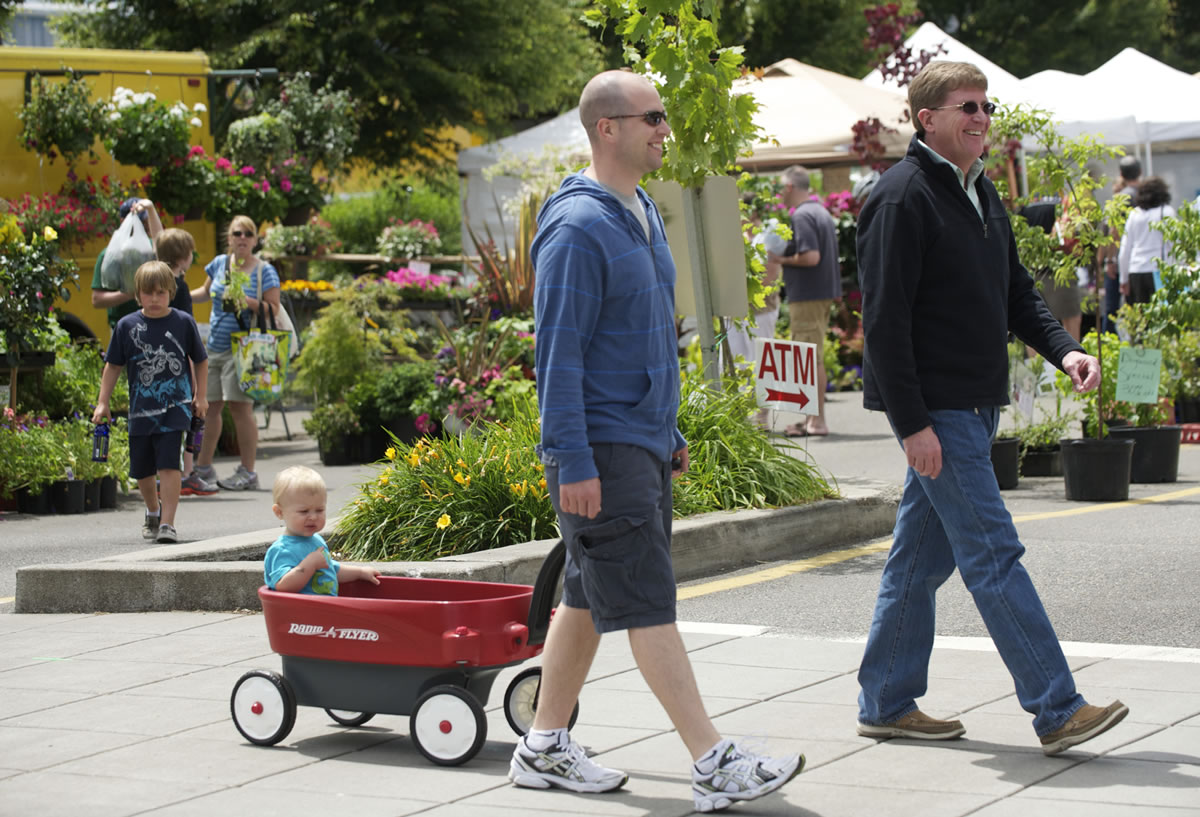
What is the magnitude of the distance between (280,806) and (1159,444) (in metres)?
7.86

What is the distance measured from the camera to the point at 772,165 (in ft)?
70.6

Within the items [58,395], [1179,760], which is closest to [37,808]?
[1179,760]

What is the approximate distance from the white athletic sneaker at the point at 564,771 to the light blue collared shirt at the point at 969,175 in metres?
1.87

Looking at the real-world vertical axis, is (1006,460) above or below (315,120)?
below

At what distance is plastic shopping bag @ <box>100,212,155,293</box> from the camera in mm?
11438

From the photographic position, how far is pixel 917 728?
455 cm

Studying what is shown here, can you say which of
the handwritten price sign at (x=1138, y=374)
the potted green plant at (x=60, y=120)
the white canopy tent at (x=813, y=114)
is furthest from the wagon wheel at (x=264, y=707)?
the white canopy tent at (x=813, y=114)

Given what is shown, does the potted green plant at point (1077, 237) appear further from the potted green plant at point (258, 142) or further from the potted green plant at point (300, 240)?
the potted green plant at point (300, 240)

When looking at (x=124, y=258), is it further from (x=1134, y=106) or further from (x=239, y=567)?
(x=1134, y=106)

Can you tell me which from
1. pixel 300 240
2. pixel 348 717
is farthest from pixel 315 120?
pixel 348 717

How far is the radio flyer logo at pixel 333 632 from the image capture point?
15.0 ft

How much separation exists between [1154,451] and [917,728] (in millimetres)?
6556

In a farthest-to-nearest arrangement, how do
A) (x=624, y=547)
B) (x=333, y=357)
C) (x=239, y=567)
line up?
1. (x=333, y=357)
2. (x=239, y=567)
3. (x=624, y=547)

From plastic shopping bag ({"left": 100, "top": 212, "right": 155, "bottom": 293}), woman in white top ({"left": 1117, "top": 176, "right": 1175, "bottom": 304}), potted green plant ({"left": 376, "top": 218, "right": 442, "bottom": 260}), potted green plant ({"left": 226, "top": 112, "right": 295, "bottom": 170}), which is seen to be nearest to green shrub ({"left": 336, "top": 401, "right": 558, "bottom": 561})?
plastic shopping bag ({"left": 100, "top": 212, "right": 155, "bottom": 293})
